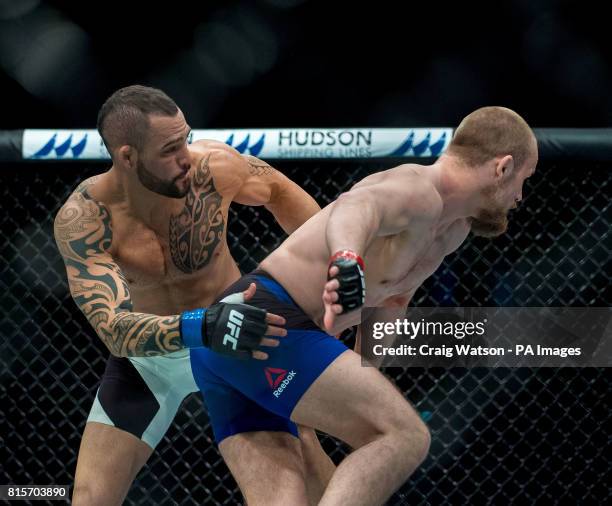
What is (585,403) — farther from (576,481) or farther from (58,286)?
(58,286)

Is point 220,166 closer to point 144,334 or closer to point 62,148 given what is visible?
point 144,334

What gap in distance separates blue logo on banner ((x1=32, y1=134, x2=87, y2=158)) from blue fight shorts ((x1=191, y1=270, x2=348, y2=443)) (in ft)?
3.90

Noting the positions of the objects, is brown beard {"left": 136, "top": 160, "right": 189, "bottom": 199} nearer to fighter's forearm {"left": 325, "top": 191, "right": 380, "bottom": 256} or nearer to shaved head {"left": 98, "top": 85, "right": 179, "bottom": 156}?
shaved head {"left": 98, "top": 85, "right": 179, "bottom": 156}

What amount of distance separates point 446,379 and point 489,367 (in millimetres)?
343

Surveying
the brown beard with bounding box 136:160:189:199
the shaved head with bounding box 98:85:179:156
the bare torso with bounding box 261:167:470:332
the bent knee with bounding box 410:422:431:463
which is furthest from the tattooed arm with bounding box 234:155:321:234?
the bent knee with bounding box 410:422:431:463

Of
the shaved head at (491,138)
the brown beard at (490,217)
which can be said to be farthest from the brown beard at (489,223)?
the shaved head at (491,138)

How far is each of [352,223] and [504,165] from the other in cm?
40

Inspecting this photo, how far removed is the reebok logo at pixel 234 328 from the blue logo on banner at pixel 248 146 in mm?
1180

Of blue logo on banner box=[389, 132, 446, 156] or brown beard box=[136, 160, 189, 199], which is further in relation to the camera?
blue logo on banner box=[389, 132, 446, 156]

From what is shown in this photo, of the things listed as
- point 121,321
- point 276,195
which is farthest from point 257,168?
point 121,321

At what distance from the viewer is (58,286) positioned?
330 cm

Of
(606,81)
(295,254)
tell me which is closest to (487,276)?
(606,81)

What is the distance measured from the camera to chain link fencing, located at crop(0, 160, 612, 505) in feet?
9.70

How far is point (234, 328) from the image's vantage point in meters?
1.69
